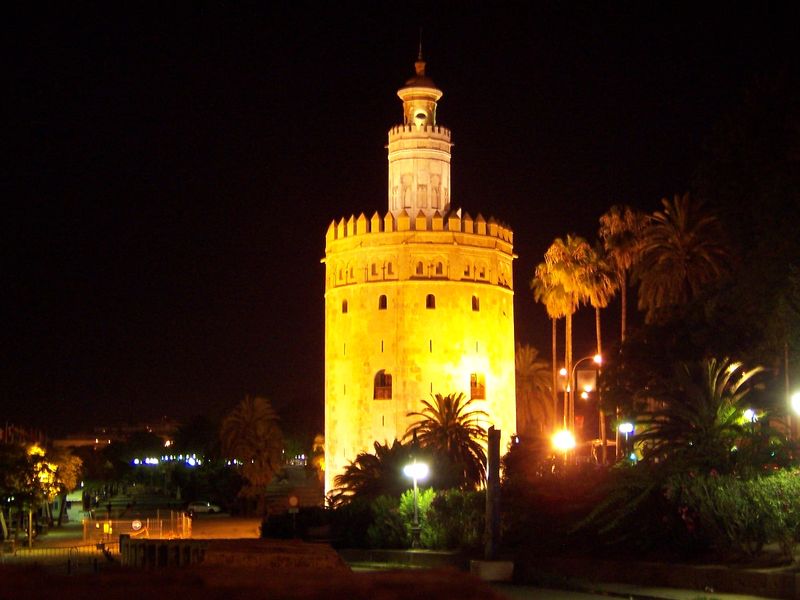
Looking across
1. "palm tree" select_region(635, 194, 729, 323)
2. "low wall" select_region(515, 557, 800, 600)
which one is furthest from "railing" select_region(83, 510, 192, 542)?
"low wall" select_region(515, 557, 800, 600)

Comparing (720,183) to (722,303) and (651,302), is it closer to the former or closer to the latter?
(722,303)

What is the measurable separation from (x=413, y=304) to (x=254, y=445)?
2068 cm

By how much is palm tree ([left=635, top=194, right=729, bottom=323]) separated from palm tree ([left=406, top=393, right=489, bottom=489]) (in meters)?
8.08

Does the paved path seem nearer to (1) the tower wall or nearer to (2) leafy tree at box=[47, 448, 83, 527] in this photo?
(1) the tower wall

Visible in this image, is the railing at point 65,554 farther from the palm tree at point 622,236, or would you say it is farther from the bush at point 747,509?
the palm tree at point 622,236

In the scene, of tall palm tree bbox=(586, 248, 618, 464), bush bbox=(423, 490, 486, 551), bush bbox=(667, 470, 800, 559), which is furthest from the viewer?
tall palm tree bbox=(586, 248, 618, 464)

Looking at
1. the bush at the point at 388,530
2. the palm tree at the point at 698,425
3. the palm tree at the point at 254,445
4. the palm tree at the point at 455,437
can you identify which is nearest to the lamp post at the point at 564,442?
the palm tree at the point at 455,437

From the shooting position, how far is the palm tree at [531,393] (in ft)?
211

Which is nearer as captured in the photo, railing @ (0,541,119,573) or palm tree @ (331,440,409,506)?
railing @ (0,541,119,573)

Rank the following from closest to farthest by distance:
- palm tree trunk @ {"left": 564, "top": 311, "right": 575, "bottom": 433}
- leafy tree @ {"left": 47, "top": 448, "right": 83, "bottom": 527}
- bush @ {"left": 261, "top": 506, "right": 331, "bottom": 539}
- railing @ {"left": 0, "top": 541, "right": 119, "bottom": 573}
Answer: railing @ {"left": 0, "top": 541, "right": 119, "bottom": 573} < bush @ {"left": 261, "top": 506, "right": 331, "bottom": 539} < palm tree trunk @ {"left": 564, "top": 311, "right": 575, "bottom": 433} < leafy tree @ {"left": 47, "top": 448, "right": 83, "bottom": 527}

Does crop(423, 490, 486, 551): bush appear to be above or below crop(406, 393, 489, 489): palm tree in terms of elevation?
below

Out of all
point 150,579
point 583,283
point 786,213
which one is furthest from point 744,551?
point 583,283

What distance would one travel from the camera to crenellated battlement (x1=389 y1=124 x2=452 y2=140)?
5181 centimetres

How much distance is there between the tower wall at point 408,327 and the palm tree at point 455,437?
65.6 inches
